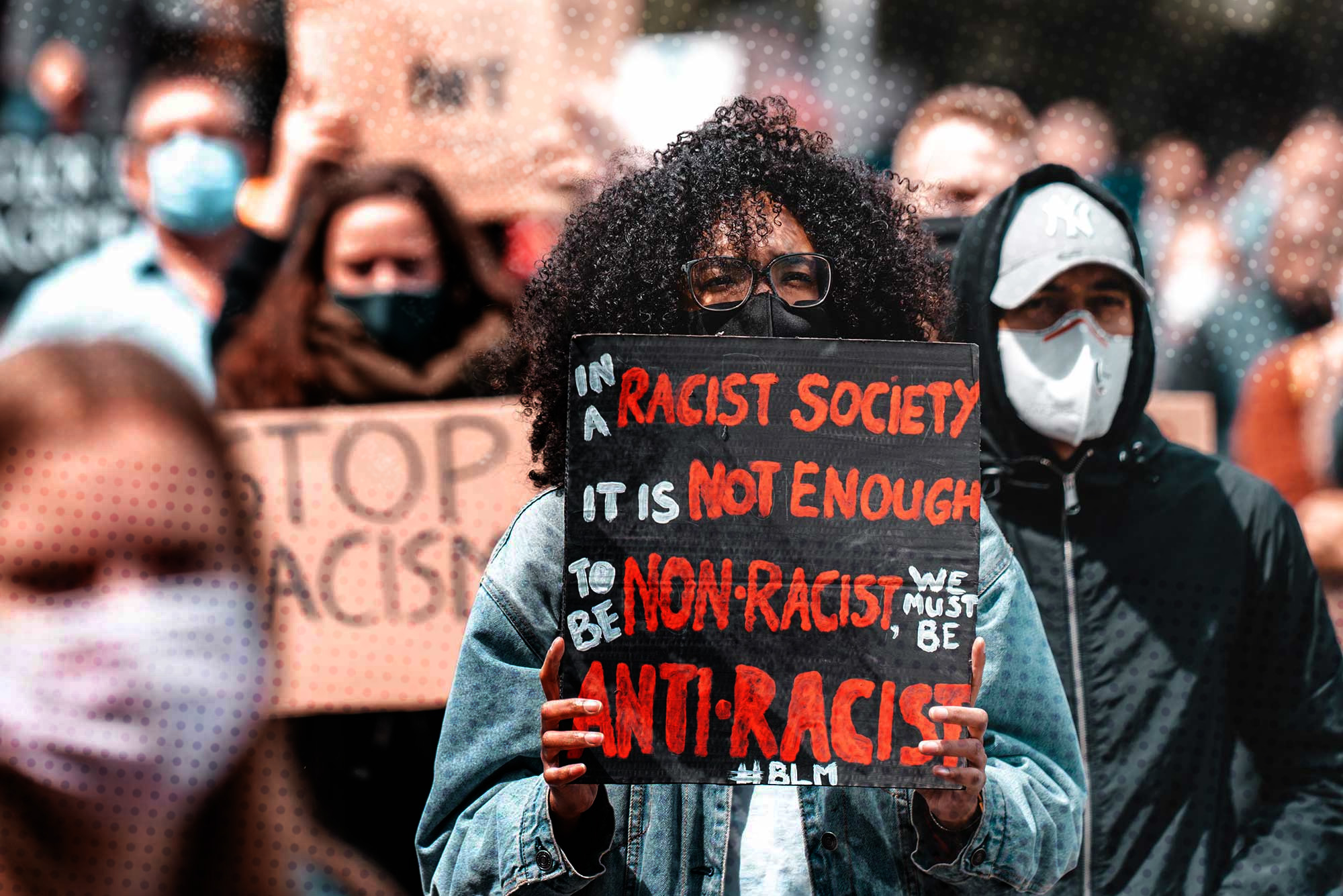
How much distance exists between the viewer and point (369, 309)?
3426 millimetres

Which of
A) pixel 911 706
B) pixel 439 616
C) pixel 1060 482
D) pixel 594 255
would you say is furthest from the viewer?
pixel 439 616

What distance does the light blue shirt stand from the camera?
342cm

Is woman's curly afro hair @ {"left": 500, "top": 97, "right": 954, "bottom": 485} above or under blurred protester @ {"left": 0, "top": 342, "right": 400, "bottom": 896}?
above

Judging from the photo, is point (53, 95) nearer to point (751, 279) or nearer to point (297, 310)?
point (297, 310)

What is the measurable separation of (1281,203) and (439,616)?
7.29 feet

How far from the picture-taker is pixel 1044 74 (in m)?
3.37

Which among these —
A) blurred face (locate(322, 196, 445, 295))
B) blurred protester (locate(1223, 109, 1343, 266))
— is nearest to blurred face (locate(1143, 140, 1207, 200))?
blurred protester (locate(1223, 109, 1343, 266))

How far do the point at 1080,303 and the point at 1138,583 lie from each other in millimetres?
510

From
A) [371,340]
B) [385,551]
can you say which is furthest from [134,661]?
[371,340]

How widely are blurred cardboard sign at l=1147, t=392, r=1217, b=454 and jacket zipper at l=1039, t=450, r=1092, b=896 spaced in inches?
31.3

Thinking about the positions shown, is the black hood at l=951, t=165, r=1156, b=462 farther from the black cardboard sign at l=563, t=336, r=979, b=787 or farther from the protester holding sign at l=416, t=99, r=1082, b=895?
the black cardboard sign at l=563, t=336, r=979, b=787

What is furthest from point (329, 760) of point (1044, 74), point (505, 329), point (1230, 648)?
point (1044, 74)

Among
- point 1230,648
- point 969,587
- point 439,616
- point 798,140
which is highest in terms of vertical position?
point 798,140

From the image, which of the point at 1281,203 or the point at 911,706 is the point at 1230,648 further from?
the point at 1281,203
